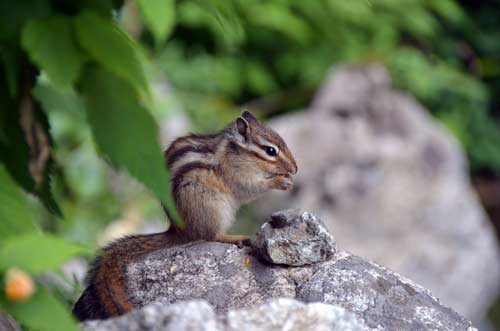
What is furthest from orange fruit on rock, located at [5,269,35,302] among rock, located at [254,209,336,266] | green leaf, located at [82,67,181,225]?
rock, located at [254,209,336,266]

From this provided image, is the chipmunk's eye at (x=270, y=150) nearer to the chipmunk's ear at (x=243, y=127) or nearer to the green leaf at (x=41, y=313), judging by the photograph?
the chipmunk's ear at (x=243, y=127)

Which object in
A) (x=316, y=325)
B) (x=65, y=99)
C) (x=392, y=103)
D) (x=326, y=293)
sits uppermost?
(x=392, y=103)

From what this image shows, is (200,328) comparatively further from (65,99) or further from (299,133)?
(299,133)

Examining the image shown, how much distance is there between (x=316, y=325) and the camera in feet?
6.53

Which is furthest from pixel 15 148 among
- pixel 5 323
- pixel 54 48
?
pixel 5 323

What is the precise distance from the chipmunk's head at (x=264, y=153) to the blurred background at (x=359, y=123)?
112cm

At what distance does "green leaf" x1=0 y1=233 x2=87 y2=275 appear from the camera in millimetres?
1430

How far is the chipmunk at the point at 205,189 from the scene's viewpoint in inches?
113

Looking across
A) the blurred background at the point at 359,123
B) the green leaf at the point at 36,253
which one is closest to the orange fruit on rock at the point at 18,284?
the green leaf at the point at 36,253

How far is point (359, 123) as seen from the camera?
856cm

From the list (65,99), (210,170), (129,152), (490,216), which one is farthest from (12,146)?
(490,216)

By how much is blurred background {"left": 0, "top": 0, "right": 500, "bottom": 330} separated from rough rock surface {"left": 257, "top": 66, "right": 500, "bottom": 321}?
1 cm

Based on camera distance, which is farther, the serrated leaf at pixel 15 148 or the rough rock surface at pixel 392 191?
the rough rock surface at pixel 392 191

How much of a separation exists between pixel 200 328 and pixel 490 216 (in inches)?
366
